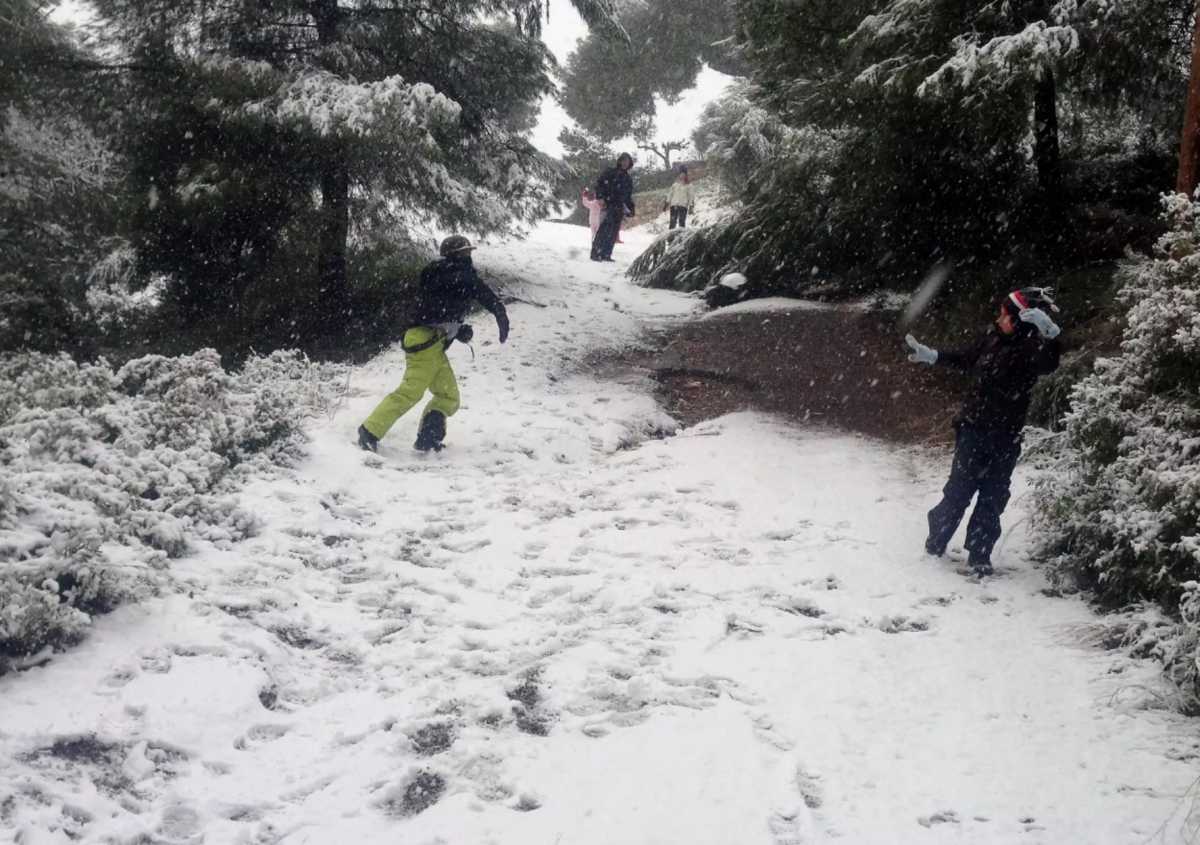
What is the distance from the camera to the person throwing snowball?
8039 millimetres

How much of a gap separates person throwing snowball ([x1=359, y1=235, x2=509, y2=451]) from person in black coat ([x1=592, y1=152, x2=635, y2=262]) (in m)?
9.52

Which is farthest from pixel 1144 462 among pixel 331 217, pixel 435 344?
pixel 331 217

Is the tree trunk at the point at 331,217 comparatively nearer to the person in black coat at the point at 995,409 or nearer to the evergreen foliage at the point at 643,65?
the person in black coat at the point at 995,409

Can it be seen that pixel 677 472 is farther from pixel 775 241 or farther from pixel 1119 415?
pixel 775 241

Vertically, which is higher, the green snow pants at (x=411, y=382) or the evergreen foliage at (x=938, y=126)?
the evergreen foliage at (x=938, y=126)

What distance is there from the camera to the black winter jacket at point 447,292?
812 centimetres

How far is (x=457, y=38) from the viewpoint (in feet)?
40.8

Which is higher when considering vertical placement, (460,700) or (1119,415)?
(1119,415)

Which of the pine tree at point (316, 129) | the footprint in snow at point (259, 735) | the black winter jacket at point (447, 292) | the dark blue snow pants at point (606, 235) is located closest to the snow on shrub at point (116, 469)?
the footprint in snow at point (259, 735)

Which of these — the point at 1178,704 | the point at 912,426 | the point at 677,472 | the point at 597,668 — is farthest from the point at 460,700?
the point at 912,426

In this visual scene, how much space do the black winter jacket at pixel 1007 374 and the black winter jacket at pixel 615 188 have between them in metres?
12.0

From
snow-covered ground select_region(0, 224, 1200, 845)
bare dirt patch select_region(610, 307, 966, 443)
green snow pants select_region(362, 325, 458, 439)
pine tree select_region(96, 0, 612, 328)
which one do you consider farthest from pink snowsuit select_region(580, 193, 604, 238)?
snow-covered ground select_region(0, 224, 1200, 845)

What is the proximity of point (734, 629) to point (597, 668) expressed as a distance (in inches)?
36.4

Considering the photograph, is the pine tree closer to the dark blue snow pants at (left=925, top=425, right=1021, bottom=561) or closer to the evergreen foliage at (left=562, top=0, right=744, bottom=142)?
the dark blue snow pants at (left=925, top=425, right=1021, bottom=561)
